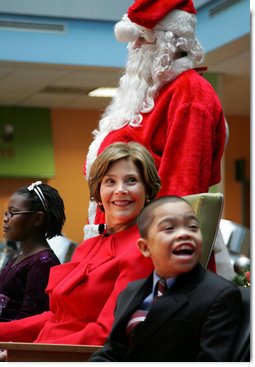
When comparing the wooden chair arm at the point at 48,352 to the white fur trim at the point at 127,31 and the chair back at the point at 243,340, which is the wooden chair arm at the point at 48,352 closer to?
the chair back at the point at 243,340

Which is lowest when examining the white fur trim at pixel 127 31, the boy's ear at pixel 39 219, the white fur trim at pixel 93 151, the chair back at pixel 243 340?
the chair back at pixel 243 340

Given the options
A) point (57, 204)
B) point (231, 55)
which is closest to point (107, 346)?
point (57, 204)

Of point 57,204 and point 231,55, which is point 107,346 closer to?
point 57,204

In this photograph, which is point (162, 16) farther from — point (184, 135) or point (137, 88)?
point (184, 135)

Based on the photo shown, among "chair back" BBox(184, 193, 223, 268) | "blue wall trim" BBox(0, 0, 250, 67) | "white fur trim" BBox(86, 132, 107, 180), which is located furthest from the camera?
"blue wall trim" BBox(0, 0, 250, 67)

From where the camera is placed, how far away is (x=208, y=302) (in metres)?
1.90

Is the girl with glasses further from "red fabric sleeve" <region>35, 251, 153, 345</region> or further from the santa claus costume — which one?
"red fabric sleeve" <region>35, 251, 153, 345</region>

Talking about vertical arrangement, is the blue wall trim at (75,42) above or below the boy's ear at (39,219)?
above

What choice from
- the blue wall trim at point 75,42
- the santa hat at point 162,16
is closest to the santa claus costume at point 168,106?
the santa hat at point 162,16

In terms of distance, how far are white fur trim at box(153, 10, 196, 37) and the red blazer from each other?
109 cm

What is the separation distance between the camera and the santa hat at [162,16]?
3279 millimetres

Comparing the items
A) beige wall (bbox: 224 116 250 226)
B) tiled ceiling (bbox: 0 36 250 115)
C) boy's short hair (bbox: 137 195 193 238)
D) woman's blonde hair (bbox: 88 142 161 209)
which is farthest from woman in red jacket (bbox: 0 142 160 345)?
beige wall (bbox: 224 116 250 226)

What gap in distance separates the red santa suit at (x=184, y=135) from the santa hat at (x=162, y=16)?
21 centimetres

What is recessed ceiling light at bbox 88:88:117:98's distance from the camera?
454 inches
